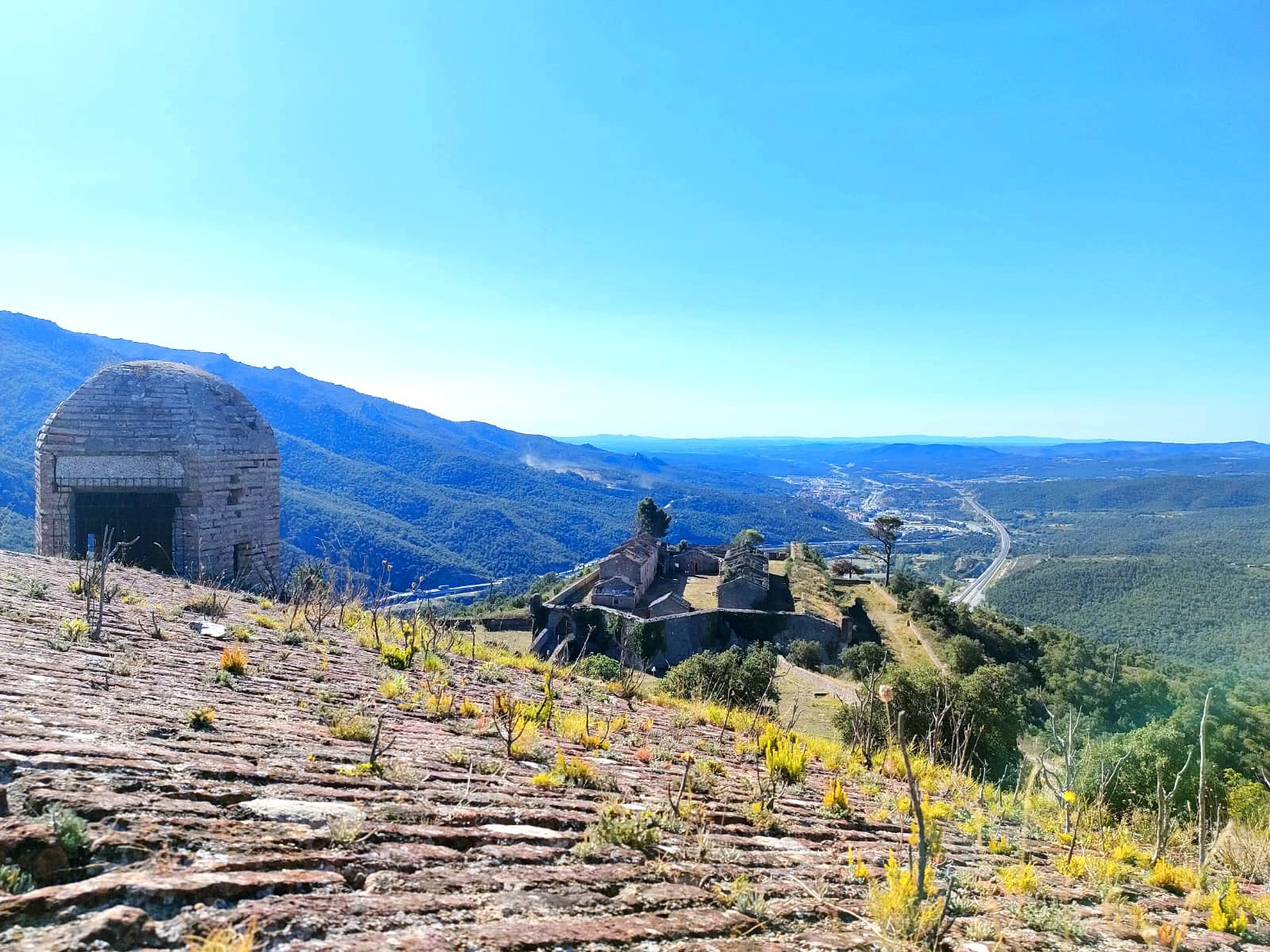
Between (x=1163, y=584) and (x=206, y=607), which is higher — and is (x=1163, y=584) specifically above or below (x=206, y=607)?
below

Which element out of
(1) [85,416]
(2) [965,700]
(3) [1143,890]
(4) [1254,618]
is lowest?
(4) [1254,618]

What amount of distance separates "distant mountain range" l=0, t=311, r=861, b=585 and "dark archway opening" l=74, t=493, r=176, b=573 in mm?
24782

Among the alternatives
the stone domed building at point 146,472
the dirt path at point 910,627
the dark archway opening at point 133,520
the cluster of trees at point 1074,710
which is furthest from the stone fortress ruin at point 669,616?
the dark archway opening at point 133,520

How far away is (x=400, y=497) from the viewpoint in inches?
5059

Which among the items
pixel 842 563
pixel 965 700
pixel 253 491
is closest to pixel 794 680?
pixel 965 700

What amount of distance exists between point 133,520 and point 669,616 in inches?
1132

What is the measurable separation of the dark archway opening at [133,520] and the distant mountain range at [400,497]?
24782mm

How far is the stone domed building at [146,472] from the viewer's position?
1101 centimetres

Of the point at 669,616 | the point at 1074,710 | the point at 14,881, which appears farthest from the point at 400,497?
the point at 14,881

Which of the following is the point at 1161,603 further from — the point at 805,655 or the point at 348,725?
the point at 348,725

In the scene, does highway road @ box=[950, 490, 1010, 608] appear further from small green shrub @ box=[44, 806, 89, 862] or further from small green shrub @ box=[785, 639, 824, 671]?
small green shrub @ box=[44, 806, 89, 862]

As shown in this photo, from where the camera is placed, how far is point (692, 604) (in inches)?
1642

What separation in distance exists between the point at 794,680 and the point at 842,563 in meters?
34.4

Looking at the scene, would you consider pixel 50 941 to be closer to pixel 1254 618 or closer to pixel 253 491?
pixel 253 491
